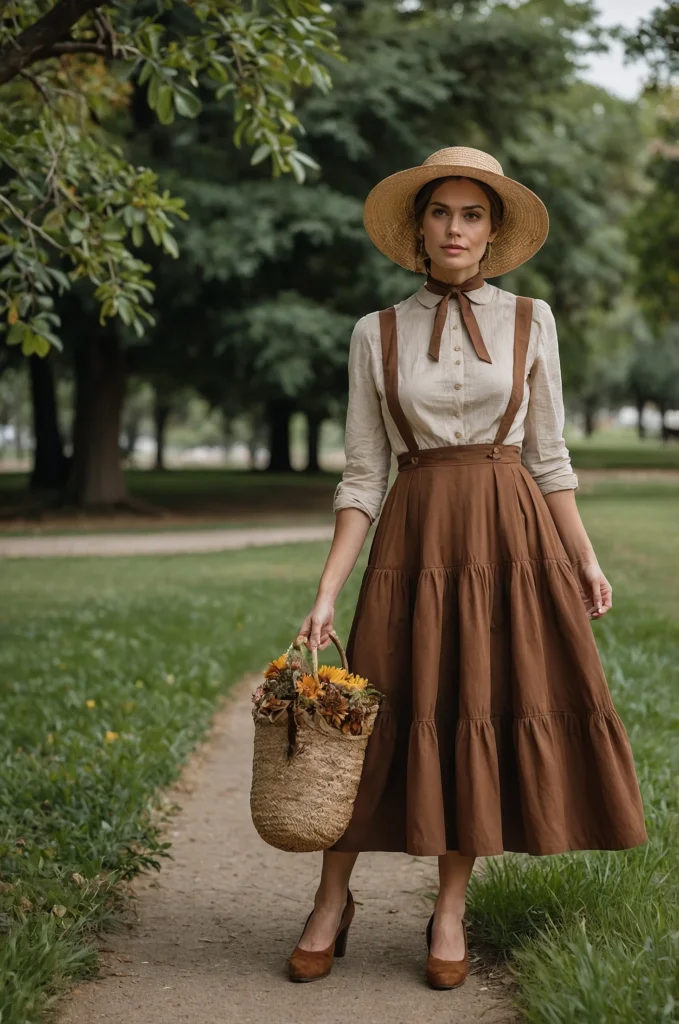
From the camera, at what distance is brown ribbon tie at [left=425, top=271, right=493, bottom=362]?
3162 mm

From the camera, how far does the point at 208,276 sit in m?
15.9

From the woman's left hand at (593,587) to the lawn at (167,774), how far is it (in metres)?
0.76

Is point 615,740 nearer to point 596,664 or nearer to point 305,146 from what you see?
point 596,664

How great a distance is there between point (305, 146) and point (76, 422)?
250 inches

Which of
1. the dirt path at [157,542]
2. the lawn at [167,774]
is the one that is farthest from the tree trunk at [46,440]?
the lawn at [167,774]

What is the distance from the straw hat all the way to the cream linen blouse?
0.19 meters

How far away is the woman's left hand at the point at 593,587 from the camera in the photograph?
320 cm

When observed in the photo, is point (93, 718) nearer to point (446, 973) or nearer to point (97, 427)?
point (446, 973)

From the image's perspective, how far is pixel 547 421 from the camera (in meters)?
3.27

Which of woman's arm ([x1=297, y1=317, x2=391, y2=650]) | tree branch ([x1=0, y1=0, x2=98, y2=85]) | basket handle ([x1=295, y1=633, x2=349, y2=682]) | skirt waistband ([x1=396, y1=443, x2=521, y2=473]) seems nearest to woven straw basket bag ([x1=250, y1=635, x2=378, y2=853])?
basket handle ([x1=295, y1=633, x2=349, y2=682])

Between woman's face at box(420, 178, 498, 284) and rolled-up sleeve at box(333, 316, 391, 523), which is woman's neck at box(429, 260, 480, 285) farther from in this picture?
rolled-up sleeve at box(333, 316, 391, 523)

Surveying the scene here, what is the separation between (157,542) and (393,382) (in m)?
12.8

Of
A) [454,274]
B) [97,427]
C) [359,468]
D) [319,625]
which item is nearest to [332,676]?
[319,625]

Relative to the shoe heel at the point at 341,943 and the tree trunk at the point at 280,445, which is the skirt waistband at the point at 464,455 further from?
the tree trunk at the point at 280,445
